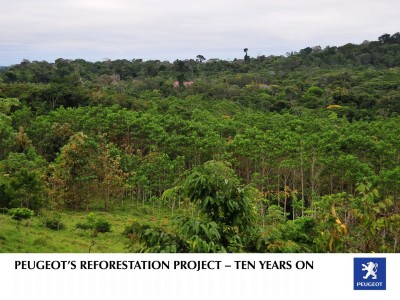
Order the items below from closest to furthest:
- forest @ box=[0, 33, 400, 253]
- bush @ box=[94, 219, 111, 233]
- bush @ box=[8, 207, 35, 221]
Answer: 1. forest @ box=[0, 33, 400, 253]
2. bush @ box=[8, 207, 35, 221]
3. bush @ box=[94, 219, 111, 233]

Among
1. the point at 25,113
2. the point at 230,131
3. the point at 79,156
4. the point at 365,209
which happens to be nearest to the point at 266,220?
the point at 365,209

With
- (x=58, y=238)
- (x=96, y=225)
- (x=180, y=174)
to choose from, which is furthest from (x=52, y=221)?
(x=180, y=174)

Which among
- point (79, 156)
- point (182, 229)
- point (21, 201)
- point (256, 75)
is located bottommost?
point (21, 201)

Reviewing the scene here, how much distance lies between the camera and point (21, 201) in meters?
19.9

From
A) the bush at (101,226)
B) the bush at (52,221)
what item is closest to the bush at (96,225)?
the bush at (101,226)

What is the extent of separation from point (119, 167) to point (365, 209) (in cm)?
2353

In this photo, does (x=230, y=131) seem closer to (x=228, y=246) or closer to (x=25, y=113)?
(x=25, y=113)
